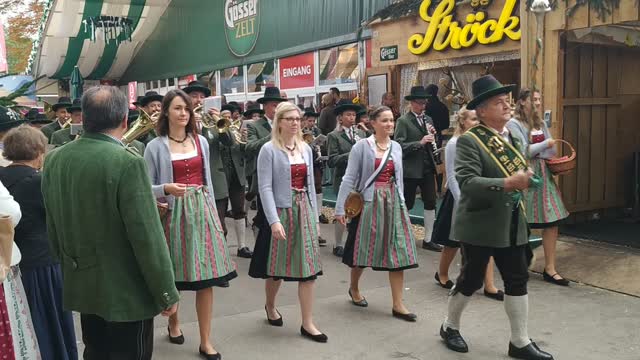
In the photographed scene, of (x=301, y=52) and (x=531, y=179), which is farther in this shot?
(x=301, y=52)

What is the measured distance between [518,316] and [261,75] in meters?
13.9

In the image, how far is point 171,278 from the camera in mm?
2887

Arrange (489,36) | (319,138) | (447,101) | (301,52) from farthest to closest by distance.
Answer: (301,52) < (447,101) < (489,36) < (319,138)

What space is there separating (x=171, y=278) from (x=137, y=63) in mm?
25532

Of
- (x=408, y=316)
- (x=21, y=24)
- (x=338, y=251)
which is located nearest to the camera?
(x=408, y=316)

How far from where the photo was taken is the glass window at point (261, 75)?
16670mm

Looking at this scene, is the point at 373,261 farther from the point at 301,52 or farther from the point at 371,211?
the point at 301,52

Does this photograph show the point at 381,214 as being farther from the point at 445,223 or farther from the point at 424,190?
the point at 424,190

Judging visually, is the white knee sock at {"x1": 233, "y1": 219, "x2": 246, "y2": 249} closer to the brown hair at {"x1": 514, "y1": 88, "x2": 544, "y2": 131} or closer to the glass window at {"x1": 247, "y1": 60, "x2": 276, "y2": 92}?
the brown hair at {"x1": 514, "y1": 88, "x2": 544, "y2": 131}

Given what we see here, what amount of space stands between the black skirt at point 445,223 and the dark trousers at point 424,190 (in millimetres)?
1630

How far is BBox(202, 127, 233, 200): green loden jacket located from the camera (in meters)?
6.55

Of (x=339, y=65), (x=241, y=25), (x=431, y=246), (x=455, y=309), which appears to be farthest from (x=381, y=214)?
(x=241, y=25)

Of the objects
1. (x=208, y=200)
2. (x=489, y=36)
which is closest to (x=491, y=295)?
(x=208, y=200)

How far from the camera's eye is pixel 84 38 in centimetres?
2397
